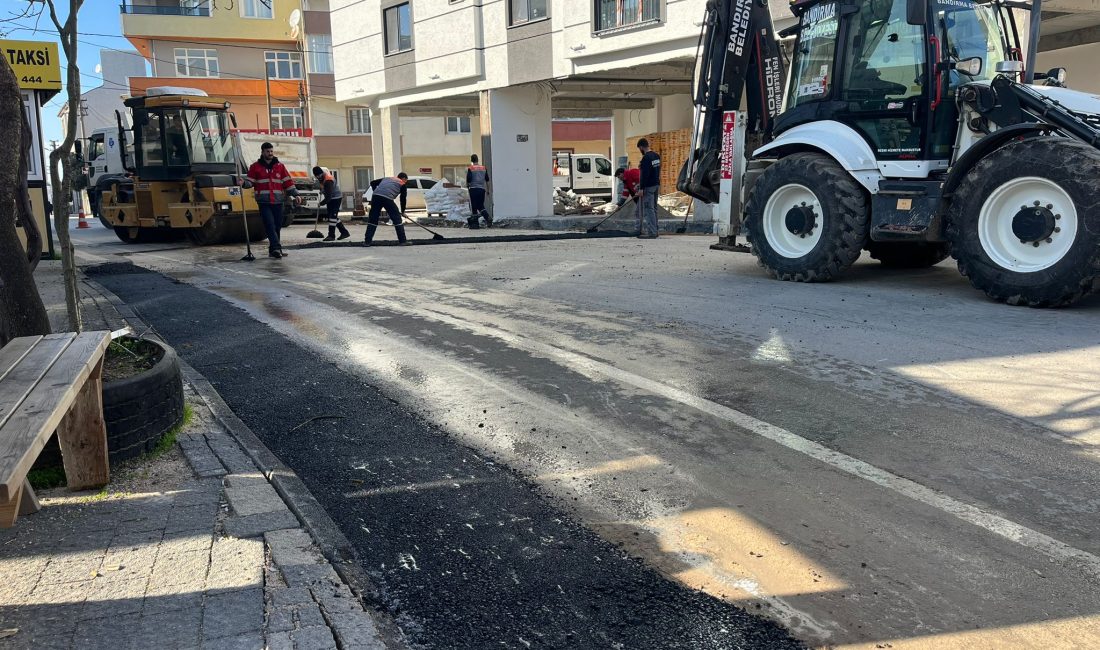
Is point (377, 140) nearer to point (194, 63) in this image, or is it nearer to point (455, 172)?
point (455, 172)

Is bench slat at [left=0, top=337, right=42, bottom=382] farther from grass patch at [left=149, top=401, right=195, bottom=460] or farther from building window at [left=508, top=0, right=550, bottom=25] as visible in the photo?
building window at [left=508, top=0, right=550, bottom=25]

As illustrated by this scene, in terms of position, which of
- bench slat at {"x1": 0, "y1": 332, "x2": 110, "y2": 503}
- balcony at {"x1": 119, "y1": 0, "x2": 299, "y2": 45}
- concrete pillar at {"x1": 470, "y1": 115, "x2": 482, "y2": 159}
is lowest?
bench slat at {"x1": 0, "y1": 332, "x2": 110, "y2": 503}

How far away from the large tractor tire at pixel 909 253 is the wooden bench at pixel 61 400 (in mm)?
8719

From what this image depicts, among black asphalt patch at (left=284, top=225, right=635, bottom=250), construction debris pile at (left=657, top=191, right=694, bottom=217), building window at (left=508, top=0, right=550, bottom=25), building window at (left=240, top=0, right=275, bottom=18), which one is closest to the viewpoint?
black asphalt patch at (left=284, top=225, right=635, bottom=250)

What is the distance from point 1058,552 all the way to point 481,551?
7.13 ft

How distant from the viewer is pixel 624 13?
791 inches

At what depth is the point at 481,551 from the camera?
3.27m

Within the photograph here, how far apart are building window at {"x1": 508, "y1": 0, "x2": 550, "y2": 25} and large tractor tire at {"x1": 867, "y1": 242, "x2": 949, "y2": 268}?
1489cm

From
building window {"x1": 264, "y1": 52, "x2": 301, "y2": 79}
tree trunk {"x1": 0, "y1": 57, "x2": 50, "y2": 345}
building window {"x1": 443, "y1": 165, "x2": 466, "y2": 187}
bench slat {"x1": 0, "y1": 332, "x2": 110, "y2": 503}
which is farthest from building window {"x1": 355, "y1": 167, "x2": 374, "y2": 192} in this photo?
bench slat {"x1": 0, "y1": 332, "x2": 110, "y2": 503}

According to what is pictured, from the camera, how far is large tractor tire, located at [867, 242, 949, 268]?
10.2 meters

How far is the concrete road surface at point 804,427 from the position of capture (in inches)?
116

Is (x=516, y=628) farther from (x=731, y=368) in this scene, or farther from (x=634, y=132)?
(x=634, y=132)

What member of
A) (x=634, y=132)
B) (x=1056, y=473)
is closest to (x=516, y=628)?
(x=1056, y=473)

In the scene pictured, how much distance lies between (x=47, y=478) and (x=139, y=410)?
1.63ft
